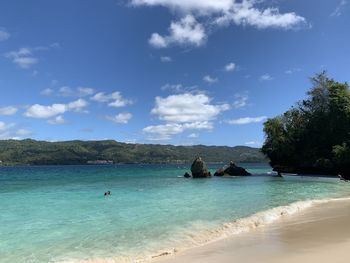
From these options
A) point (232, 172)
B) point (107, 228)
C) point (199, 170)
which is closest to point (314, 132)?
point (232, 172)

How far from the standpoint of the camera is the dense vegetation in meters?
71.4

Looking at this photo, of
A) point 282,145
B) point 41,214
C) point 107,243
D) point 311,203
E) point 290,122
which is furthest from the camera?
point 290,122

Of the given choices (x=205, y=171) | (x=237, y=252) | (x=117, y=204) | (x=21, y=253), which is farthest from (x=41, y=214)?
(x=205, y=171)

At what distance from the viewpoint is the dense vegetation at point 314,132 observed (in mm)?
71438

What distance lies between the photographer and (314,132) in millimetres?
79375

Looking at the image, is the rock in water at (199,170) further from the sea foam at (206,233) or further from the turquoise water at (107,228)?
the sea foam at (206,233)

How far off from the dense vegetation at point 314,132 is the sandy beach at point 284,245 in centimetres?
5309

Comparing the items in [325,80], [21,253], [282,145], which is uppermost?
[325,80]

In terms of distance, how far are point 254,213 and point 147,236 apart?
24.9 ft

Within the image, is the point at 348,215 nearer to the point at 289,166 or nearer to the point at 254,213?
the point at 254,213

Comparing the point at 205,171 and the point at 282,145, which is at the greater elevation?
the point at 282,145

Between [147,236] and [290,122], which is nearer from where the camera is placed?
[147,236]

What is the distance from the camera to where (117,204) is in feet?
94.6

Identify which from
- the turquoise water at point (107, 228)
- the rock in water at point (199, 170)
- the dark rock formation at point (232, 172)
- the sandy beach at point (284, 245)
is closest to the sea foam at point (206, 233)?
the turquoise water at point (107, 228)
